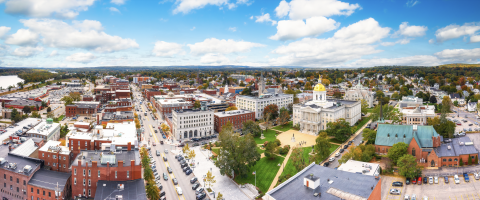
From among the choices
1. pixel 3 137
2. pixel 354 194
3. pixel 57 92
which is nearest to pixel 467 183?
pixel 354 194

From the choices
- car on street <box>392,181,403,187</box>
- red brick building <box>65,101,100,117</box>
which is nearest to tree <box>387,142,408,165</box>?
car on street <box>392,181,403,187</box>

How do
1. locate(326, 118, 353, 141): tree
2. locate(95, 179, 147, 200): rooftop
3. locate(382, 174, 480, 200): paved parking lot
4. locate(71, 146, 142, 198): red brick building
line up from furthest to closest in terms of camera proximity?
locate(326, 118, 353, 141): tree, locate(382, 174, 480, 200): paved parking lot, locate(71, 146, 142, 198): red brick building, locate(95, 179, 147, 200): rooftop

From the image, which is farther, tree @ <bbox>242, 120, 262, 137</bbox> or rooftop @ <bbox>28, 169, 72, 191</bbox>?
tree @ <bbox>242, 120, 262, 137</bbox>

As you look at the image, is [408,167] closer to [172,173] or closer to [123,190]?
[172,173]

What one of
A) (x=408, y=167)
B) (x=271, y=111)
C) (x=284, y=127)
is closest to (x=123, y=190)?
(x=408, y=167)

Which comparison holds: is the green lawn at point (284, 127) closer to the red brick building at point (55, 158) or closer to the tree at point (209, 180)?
the tree at point (209, 180)

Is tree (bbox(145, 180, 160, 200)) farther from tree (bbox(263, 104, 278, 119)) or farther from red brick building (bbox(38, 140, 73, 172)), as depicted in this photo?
tree (bbox(263, 104, 278, 119))
